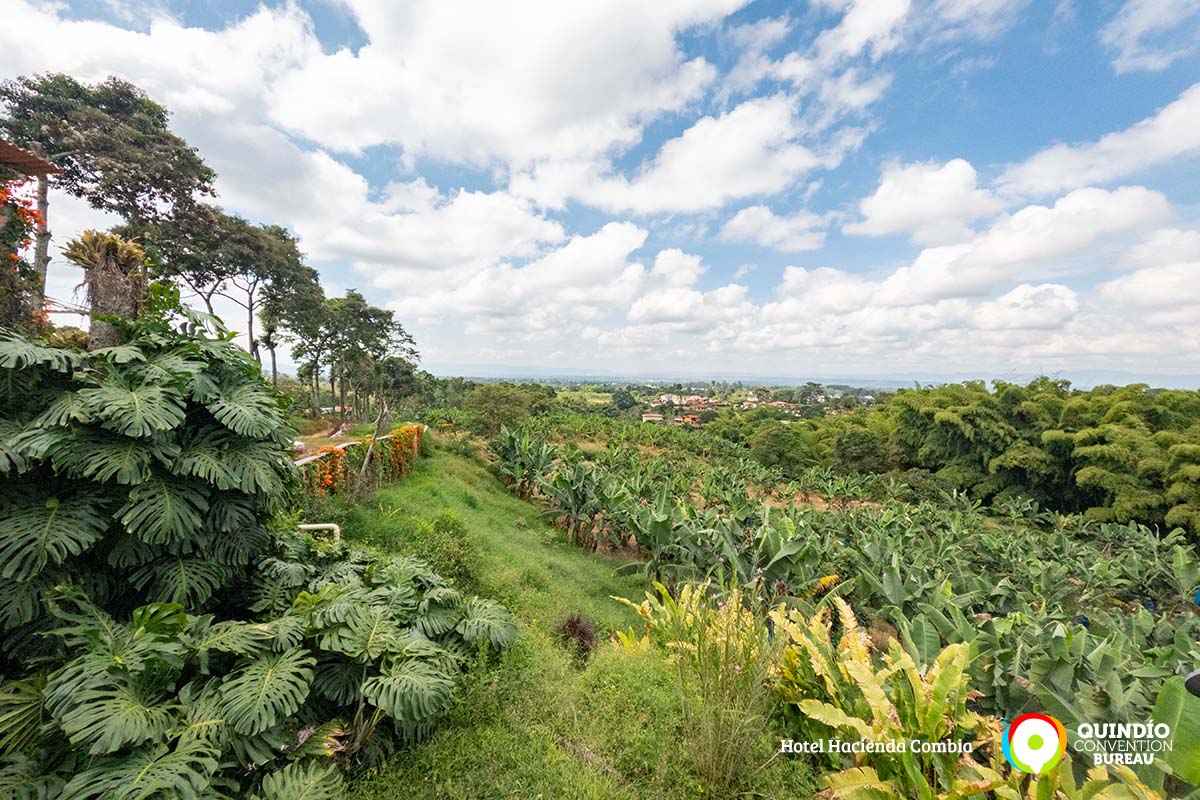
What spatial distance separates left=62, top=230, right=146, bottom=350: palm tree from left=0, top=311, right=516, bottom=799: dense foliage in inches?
5.6

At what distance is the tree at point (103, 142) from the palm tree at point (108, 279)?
1348 centimetres

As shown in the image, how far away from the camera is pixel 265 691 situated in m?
2.03

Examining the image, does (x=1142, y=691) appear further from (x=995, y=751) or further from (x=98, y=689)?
(x=98, y=689)

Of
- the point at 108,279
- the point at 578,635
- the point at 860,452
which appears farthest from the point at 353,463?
the point at 860,452

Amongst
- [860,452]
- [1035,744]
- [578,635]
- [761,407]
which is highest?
[1035,744]

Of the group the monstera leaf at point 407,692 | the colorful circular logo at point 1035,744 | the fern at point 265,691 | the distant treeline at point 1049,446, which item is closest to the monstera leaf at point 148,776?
the fern at point 265,691

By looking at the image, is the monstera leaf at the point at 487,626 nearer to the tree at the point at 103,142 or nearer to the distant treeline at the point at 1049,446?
the tree at the point at 103,142

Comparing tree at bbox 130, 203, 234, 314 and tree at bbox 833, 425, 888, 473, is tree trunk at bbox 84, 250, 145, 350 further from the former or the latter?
tree at bbox 833, 425, 888, 473

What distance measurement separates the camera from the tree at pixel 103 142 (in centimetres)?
1187

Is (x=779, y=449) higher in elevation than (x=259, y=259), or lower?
lower

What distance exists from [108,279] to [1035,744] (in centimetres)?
553

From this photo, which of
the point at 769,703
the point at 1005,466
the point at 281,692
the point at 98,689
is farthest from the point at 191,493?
the point at 1005,466

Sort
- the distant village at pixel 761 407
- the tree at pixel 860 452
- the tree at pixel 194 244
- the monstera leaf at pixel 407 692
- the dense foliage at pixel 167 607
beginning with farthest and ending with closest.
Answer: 1. the distant village at pixel 761 407
2. the tree at pixel 860 452
3. the tree at pixel 194 244
4. the monstera leaf at pixel 407 692
5. the dense foliage at pixel 167 607

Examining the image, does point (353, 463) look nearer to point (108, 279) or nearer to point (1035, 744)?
point (108, 279)
